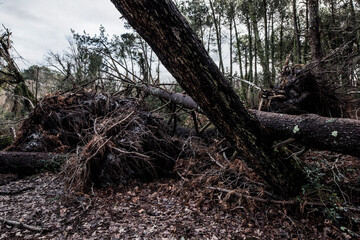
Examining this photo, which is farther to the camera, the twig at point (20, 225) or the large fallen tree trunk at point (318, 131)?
the twig at point (20, 225)

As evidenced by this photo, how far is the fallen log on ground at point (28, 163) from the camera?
14.6 ft

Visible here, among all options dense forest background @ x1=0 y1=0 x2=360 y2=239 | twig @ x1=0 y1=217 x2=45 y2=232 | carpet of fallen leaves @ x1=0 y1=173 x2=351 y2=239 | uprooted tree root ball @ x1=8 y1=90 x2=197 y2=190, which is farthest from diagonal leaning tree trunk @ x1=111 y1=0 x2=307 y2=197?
twig @ x1=0 y1=217 x2=45 y2=232

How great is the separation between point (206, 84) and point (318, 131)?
1.52 meters

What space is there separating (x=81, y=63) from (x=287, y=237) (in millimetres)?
16891

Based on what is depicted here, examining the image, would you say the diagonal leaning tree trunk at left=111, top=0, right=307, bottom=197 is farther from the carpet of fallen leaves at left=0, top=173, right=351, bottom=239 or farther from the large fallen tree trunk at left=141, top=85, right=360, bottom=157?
the carpet of fallen leaves at left=0, top=173, right=351, bottom=239

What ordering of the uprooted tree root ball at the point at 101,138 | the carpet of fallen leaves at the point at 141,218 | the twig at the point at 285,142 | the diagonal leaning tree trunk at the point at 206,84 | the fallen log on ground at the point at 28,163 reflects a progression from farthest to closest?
the fallen log on ground at the point at 28,163 < the uprooted tree root ball at the point at 101,138 < the twig at the point at 285,142 < the carpet of fallen leaves at the point at 141,218 < the diagonal leaning tree trunk at the point at 206,84

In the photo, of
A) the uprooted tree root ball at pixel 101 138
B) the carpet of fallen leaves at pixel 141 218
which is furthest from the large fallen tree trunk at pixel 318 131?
the uprooted tree root ball at pixel 101 138

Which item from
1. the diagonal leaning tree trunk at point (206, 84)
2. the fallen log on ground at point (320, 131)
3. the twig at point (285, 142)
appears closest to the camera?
the diagonal leaning tree trunk at point (206, 84)

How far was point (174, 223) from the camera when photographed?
104 inches

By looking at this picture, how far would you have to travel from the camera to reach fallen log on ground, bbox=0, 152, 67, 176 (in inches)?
175

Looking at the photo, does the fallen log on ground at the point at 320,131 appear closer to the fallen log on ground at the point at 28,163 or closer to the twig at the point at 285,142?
the twig at the point at 285,142

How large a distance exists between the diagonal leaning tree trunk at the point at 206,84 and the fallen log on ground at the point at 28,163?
388cm

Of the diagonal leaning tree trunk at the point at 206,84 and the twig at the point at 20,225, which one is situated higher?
the diagonal leaning tree trunk at the point at 206,84

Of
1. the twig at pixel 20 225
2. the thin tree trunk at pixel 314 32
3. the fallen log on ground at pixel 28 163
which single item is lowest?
the twig at pixel 20 225
